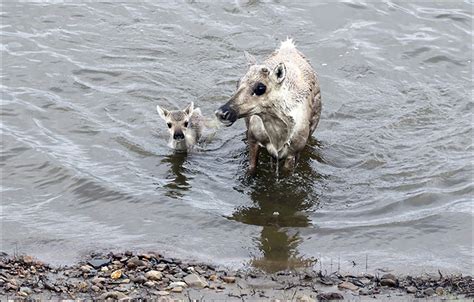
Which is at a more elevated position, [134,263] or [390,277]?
[390,277]

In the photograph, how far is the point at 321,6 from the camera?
1702cm

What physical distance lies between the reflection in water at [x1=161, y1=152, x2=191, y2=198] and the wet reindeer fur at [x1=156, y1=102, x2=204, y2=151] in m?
A: 0.16

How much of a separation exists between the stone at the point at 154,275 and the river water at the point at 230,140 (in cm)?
84

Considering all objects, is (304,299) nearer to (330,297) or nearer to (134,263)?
(330,297)

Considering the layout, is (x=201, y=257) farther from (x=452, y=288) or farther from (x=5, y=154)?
(x=5, y=154)

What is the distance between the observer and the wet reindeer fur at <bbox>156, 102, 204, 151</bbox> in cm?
1166

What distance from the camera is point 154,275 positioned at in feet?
26.9

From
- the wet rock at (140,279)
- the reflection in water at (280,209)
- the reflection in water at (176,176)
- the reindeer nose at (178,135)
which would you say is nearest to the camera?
the wet rock at (140,279)

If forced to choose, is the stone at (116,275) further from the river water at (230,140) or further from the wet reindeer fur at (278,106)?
the wet reindeer fur at (278,106)

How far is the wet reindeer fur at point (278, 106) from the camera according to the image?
960cm

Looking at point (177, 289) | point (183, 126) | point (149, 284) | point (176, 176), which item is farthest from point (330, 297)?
point (183, 126)

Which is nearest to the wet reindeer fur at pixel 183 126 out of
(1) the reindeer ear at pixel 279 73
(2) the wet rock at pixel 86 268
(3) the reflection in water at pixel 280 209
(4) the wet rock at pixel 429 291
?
(3) the reflection in water at pixel 280 209

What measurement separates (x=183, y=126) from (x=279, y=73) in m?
2.48

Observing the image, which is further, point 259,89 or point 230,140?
point 230,140
